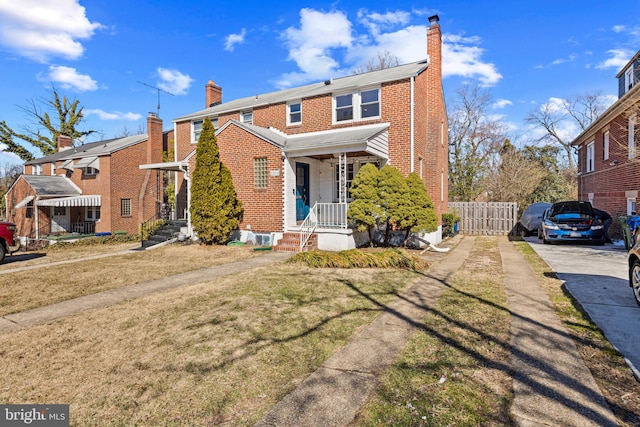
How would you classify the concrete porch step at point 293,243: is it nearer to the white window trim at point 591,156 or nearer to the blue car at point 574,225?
the blue car at point 574,225

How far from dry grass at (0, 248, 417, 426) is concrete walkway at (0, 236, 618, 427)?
0.25 meters

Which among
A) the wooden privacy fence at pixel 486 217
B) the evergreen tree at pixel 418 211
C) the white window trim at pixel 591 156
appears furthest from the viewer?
the wooden privacy fence at pixel 486 217

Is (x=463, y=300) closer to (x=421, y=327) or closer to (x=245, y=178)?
(x=421, y=327)

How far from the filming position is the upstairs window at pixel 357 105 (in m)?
14.0

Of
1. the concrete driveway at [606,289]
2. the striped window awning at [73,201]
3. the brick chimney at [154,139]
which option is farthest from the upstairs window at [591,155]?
the striped window awning at [73,201]

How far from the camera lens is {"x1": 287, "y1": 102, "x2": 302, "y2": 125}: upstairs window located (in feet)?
51.9

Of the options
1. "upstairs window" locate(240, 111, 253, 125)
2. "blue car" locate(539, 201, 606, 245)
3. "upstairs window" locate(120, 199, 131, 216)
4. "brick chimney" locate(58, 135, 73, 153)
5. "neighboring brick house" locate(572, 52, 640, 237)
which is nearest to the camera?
"blue car" locate(539, 201, 606, 245)

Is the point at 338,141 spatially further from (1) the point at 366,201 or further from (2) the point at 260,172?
(2) the point at 260,172

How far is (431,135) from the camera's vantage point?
15.1 m

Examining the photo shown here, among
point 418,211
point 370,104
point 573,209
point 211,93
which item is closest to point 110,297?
point 418,211

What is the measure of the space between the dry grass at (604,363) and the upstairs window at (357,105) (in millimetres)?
10170

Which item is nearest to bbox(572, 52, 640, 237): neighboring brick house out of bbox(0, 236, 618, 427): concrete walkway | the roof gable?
the roof gable

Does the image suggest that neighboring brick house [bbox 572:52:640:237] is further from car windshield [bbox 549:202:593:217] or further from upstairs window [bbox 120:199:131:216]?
upstairs window [bbox 120:199:131:216]

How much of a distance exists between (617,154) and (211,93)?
887 inches
